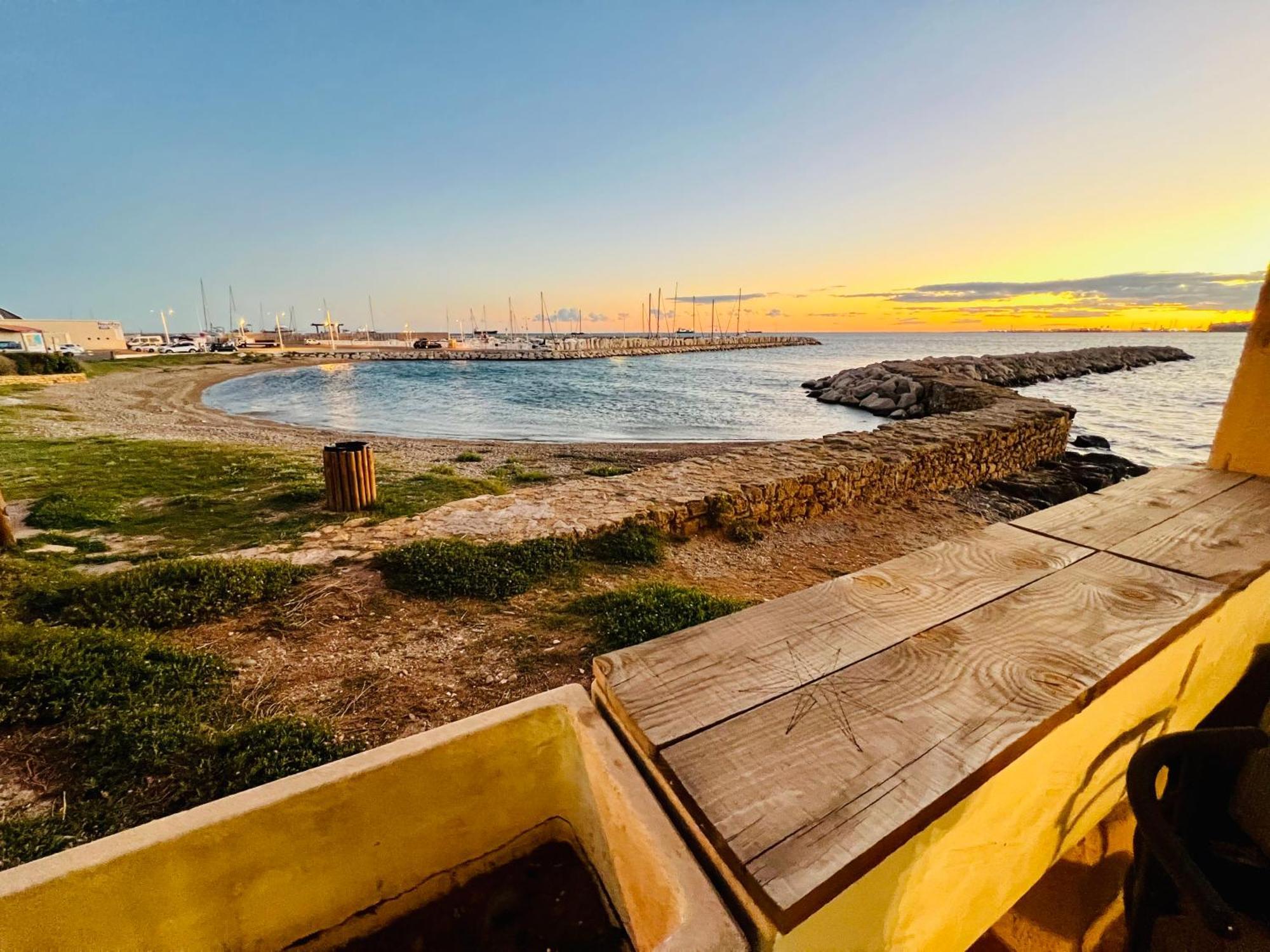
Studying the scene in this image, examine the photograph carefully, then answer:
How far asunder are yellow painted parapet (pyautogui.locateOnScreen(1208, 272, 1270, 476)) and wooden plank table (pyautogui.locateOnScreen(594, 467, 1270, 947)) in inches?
41.0

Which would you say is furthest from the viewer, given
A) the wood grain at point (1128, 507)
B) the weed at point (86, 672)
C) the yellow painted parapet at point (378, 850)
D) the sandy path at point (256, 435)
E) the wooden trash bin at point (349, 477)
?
the sandy path at point (256, 435)

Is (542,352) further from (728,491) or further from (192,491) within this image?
(728,491)

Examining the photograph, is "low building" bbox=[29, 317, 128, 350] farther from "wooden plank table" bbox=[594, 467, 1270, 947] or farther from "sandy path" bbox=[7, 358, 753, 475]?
"wooden plank table" bbox=[594, 467, 1270, 947]

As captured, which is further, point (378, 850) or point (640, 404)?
point (640, 404)

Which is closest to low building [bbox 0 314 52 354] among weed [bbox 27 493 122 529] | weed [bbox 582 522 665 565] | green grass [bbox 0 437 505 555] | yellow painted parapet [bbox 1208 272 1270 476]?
green grass [bbox 0 437 505 555]

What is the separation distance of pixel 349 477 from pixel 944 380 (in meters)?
22.4

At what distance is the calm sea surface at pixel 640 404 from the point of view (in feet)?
60.5

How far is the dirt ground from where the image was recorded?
317 centimetres

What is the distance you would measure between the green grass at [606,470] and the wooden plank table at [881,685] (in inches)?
340

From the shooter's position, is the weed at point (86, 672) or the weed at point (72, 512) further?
the weed at point (72, 512)

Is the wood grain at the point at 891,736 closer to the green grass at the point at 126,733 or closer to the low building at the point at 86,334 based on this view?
the green grass at the point at 126,733

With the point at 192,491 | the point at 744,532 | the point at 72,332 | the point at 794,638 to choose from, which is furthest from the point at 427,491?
the point at 72,332

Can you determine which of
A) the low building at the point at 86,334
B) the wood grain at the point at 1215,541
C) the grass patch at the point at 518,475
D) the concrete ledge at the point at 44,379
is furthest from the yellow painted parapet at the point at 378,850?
the low building at the point at 86,334

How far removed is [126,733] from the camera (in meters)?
2.70
